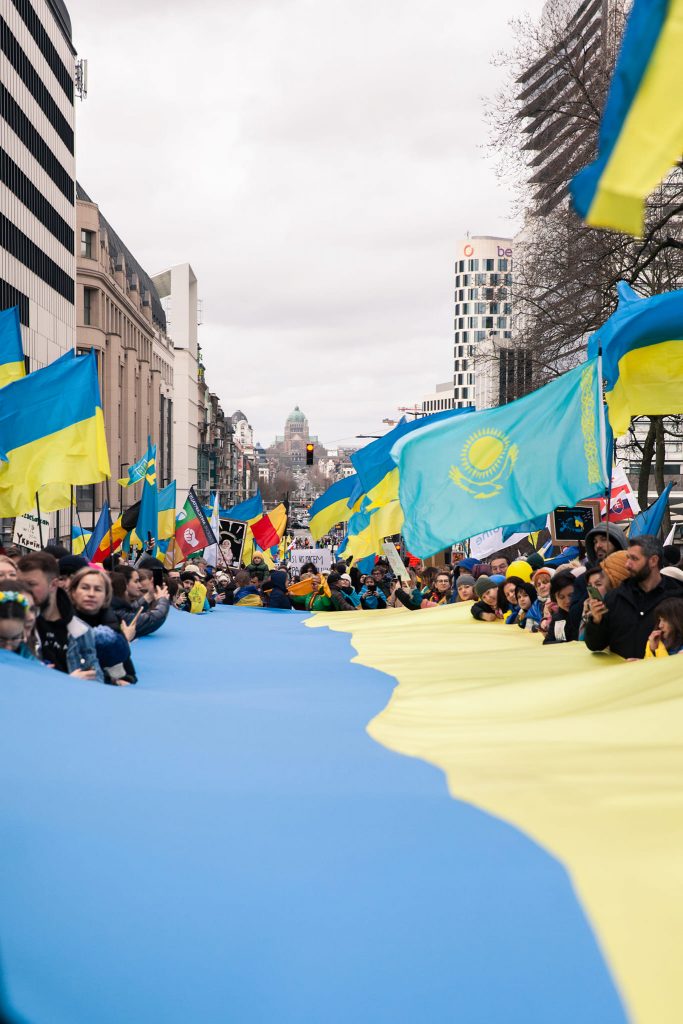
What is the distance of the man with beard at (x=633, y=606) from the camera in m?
7.23

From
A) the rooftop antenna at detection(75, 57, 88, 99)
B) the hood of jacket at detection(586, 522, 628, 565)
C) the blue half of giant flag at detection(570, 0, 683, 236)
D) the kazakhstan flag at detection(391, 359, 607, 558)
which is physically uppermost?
the rooftop antenna at detection(75, 57, 88, 99)

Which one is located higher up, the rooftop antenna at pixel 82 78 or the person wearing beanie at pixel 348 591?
the rooftop antenna at pixel 82 78

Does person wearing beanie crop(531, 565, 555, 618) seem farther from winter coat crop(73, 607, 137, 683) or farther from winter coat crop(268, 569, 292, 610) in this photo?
winter coat crop(268, 569, 292, 610)

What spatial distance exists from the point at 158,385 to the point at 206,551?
280 ft

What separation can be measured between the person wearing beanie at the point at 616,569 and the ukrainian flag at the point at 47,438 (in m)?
6.20

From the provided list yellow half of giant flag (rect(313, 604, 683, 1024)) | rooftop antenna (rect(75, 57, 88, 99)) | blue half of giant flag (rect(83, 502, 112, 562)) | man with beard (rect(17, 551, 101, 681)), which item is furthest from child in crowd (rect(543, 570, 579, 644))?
rooftop antenna (rect(75, 57, 88, 99))

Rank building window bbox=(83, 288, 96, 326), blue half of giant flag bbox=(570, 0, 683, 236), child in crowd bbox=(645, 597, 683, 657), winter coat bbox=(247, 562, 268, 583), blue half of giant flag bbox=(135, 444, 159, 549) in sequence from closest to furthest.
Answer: blue half of giant flag bbox=(570, 0, 683, 236), child in crowd bbox=(645, 597, 683, 657), blue half of giant flag bbox=(135, 444, 159, 549), winter coat bbox=(247, 562, 268, 583), building window bbox=(83, 288, 96, 326)

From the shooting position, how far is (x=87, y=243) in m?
77.5

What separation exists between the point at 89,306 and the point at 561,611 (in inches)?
2892

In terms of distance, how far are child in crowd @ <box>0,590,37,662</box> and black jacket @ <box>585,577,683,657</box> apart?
Answer: 340cm

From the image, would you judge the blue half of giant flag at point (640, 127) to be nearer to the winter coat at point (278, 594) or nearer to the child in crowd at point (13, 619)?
the child in crowd at point (13, 619)

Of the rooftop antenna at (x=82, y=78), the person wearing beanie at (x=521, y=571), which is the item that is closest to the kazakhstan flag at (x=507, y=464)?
the person wearing beanie at (x=521, y=571)

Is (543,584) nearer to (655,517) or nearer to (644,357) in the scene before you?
(655,517)

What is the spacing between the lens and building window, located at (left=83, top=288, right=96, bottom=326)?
3091 inches
